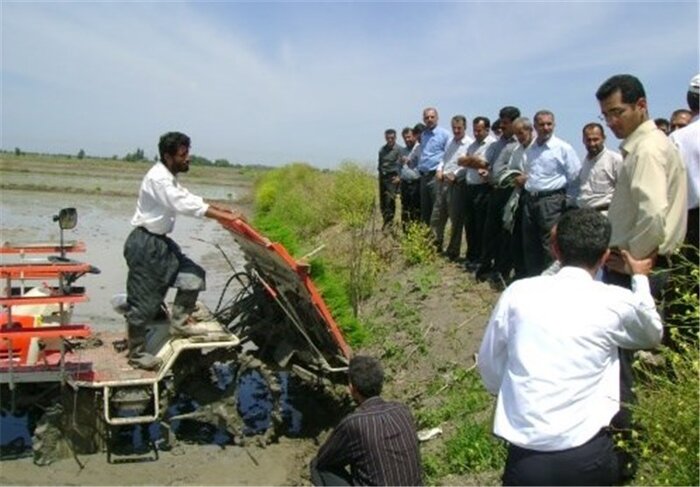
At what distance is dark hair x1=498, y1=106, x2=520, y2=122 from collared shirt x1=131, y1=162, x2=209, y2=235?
4272 millimetres

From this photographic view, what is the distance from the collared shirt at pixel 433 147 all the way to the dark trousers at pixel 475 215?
1.35m

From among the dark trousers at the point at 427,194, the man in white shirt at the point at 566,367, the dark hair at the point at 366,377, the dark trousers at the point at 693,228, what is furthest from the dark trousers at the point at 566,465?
the dark trousers at the point at 427,194

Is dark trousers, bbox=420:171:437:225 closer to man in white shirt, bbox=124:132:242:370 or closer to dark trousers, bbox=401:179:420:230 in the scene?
dark trousers, bbox=401:179:420:230

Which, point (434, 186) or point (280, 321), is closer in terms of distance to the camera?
point (280, 321)

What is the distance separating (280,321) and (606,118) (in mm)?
4309

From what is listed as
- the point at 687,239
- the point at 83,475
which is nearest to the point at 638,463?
the point at 687,239

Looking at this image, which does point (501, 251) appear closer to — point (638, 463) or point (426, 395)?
point (426, 395)

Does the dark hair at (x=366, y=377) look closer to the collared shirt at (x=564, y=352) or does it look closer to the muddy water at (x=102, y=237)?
the collared shirt at (x=564, y=352)

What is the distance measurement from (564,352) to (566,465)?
0.40 meters

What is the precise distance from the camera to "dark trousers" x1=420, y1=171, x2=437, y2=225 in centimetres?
1091

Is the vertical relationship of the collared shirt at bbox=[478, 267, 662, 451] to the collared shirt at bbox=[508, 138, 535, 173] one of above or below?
below

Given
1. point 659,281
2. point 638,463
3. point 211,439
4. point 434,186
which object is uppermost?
point 434,186

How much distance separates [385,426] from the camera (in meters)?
3.59

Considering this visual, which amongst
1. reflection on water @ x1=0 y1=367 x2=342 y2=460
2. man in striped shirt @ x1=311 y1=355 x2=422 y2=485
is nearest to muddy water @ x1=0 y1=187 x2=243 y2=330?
reflection on water @ x1=0 y1=367 x2=342 y2=460
